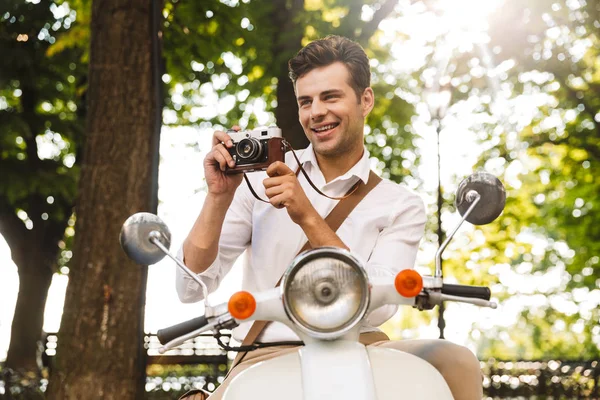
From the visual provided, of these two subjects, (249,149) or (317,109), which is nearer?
(249,149)

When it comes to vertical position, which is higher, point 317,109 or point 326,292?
point 317,109

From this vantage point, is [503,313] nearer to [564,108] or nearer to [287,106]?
[564,108]

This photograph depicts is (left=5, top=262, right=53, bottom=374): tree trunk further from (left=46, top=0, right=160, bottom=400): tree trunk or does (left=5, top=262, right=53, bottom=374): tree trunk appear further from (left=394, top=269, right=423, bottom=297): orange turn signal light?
(left=394, top=269, right=423, bottom=297): orange turn signal light

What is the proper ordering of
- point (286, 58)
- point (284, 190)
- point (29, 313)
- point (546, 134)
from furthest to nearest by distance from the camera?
point (29, 313), point (546, 134), point (286, 58), point (284, 190)

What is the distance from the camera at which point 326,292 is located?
1.79 m

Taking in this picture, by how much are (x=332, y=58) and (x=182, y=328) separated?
118 cm

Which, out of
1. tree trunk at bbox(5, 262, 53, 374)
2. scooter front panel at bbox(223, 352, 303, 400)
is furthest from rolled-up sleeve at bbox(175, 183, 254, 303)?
tree trunk at bbox(5, 262, 53, 374)

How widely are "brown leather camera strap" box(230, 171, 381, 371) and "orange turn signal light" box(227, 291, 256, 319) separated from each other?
2.12 feet

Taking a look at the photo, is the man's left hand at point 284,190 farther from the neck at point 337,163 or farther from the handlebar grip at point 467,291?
the neck at point 337,163

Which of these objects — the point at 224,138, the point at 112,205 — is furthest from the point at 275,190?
the point at 112,205

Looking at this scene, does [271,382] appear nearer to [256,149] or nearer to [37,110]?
[256,149]

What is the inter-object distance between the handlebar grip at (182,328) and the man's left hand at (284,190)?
0.45 metres

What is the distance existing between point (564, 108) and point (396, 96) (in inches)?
175

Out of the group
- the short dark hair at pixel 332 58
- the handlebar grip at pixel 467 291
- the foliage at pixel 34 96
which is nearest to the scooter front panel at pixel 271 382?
the handlebar grip at pixel 467 291
